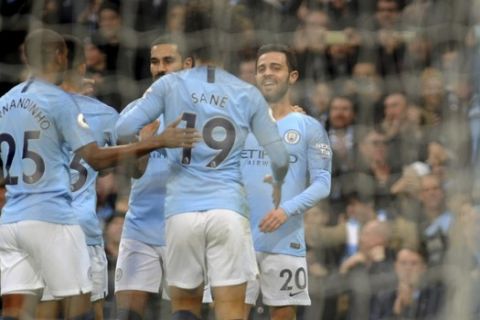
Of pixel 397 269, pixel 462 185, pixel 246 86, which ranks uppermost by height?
pixel 246 86

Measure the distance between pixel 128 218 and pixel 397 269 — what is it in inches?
50.6

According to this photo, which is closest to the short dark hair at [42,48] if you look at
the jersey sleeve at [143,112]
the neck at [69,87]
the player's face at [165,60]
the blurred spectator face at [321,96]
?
the jersey sleeve at [143,112]

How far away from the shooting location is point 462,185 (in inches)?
230

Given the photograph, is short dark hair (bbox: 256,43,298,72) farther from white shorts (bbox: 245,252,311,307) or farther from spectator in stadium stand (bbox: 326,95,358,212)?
white shorts (bbox: 245,252,311,307)

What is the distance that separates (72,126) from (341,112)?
185 centimetres

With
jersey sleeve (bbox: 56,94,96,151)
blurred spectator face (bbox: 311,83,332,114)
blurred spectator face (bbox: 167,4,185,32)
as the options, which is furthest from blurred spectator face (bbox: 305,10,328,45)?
jersey sleeve (bbox: 56,94,96,151)

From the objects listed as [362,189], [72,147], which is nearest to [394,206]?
[362,189]

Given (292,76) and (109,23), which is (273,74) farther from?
(109,23)

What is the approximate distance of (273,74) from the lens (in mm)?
6520

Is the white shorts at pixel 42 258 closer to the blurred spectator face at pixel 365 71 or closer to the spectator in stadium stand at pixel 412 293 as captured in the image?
the spectator in stadium stand at pixel 412 293

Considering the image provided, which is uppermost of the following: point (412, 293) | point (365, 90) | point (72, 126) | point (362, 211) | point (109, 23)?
point (109, 23)

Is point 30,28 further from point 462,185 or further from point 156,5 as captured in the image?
point 462,185

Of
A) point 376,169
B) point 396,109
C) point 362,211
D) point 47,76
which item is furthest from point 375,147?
point 47,76

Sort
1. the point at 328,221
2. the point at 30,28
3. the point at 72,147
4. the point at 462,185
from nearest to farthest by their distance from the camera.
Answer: the point at 72,147
the point at 462,185
the point at 30,28
the point at 328,221
